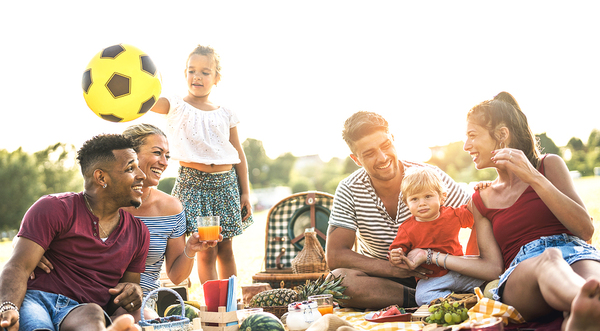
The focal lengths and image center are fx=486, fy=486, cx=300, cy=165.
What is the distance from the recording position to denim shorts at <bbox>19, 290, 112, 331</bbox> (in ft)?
8.52

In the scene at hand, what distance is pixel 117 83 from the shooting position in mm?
3926

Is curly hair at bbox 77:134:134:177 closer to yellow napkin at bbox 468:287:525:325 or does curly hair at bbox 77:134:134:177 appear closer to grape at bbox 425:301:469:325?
grape at bbox 425:301:469:325

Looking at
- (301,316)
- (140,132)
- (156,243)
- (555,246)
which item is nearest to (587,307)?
(555,246)

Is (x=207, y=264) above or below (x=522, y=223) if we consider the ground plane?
below

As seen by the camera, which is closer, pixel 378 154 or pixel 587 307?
pixel 587 307

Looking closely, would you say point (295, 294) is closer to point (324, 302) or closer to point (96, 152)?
point (324, 302)

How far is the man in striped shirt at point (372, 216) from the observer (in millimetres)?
4031

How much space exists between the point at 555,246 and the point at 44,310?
3023 mm

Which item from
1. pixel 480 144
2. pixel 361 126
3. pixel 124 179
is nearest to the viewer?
pixel 124 179

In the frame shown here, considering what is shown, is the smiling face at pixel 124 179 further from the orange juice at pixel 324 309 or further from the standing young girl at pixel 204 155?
the standing young girl at pixel 204 155

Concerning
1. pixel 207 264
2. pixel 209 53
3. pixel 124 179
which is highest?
pixel 209 53

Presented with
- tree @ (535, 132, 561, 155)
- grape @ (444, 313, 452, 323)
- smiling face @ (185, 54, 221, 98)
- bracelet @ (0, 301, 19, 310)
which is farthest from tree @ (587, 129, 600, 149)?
bracelet @ (0, 301, 19, 310)

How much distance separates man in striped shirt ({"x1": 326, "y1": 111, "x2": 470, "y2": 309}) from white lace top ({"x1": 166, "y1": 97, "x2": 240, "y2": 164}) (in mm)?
1383

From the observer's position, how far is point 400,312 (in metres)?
3.66
